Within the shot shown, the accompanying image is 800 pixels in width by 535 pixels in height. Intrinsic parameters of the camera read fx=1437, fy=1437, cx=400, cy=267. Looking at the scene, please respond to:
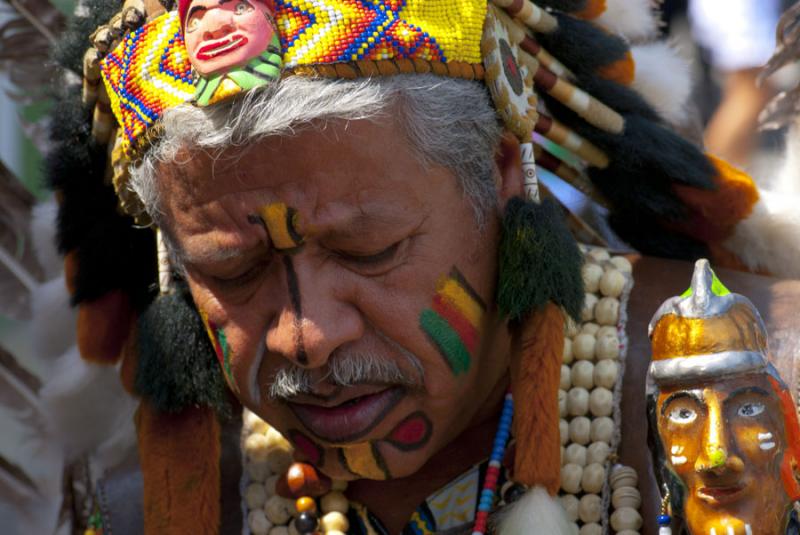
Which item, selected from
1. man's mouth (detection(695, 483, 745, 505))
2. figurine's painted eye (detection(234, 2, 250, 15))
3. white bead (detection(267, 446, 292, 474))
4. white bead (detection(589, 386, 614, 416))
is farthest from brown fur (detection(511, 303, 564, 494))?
figurine's painted eye (detection(234, 2, 250, 15))

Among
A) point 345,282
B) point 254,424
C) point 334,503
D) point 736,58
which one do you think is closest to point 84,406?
point 254,424

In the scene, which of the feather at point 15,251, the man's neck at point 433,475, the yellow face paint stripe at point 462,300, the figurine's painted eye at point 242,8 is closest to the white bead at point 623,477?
the man's neck at point 433,475

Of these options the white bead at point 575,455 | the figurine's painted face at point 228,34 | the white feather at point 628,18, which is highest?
the figurine's painted face at point 228,34

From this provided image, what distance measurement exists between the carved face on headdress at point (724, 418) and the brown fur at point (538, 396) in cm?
49

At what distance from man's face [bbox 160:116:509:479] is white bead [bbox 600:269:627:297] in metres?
0.39

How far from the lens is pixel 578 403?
3371mm

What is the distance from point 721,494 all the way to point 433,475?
1073mm

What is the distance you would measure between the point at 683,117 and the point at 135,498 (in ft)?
6.01

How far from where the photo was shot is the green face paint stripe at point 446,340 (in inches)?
122

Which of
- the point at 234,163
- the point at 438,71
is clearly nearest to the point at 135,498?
the point at 234,163

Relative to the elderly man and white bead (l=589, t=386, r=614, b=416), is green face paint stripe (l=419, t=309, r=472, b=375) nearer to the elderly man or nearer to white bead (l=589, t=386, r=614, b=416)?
the elderly man

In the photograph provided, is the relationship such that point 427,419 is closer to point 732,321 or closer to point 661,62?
point 732,321

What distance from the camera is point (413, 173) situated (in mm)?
3051

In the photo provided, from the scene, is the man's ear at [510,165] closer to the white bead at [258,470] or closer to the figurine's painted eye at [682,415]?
the figurine's painted eye at [682,415]
